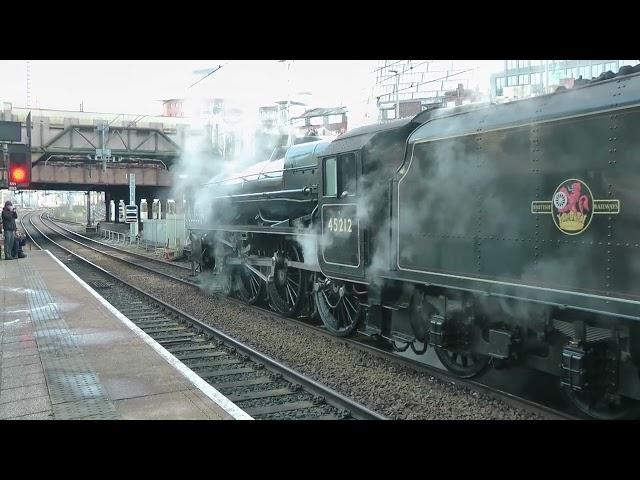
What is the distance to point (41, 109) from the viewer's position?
1238 inches

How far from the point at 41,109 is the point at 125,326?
27.3 meters

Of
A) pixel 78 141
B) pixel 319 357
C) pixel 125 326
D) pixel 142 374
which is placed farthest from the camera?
pixel 78 141

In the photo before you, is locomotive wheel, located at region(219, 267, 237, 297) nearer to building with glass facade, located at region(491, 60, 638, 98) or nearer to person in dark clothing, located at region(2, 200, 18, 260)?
building with glass facade, located at region(491, 60, 638, 98)

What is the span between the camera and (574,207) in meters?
4.44

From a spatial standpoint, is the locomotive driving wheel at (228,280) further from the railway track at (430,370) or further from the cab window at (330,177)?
the cab window at (330,177)

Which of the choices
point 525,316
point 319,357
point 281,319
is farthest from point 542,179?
point 281,319

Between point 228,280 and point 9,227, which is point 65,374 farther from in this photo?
point 9,227

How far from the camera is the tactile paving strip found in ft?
16.7

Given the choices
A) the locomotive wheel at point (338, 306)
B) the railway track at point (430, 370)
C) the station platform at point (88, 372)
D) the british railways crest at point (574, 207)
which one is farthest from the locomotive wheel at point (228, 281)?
the british railways crest at point (574, 207)

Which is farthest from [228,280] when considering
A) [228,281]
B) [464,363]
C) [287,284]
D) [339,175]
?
[464,363]

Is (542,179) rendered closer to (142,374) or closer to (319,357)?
(319,357)

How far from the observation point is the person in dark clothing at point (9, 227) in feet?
59.4

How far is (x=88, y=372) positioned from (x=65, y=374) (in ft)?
0.79

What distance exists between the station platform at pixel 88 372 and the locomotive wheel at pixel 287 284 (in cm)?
276
